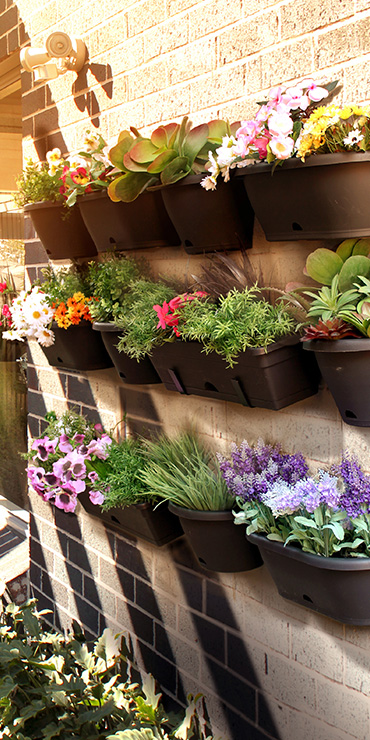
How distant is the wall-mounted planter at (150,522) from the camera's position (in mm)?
1753

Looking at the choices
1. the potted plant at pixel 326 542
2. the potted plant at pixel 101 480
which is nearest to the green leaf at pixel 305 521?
the potted plant at pixel 326 542

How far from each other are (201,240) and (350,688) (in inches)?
41.7

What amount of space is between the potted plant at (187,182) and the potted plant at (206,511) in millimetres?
562

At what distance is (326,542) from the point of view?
1.24 meters

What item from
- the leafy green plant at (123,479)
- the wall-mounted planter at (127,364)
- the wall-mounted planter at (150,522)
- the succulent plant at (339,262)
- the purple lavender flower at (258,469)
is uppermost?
the succulent plant at (339,262)

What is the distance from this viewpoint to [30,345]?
2.55m

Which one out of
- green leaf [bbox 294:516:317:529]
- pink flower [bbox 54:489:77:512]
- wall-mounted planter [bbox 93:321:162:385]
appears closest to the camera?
green leaf [bbox 294:516:317:529]

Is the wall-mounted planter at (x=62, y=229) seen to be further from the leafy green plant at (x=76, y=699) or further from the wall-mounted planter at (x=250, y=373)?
the leafy green plant at (x=76, y=699)

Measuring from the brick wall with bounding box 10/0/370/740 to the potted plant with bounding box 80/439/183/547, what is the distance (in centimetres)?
13

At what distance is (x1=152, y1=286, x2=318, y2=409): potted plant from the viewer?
4.26 feet

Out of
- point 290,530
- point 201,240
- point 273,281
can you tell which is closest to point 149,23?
point 201,240

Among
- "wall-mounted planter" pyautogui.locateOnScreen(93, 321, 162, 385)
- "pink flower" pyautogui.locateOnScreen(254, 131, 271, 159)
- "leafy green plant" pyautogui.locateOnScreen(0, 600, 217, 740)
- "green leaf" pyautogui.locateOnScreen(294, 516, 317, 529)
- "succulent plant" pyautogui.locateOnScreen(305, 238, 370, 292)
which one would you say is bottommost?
"leafy green plant" pyautogui.locateOnScreen(0, 600, 217, 740)

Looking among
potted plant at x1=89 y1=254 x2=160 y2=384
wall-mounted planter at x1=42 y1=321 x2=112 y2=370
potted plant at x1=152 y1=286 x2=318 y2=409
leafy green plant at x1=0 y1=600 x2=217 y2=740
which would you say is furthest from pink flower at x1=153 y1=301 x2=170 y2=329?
leafy green plant at x1=0 y1=600 x2=217 y2=740

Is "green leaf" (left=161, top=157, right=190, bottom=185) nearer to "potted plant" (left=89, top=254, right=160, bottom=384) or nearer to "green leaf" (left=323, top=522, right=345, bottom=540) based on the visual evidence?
"potted plant" (left=89, top=254, right=160, bottom=384)
